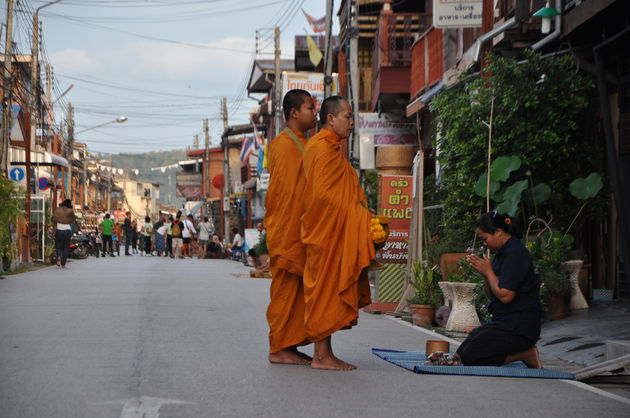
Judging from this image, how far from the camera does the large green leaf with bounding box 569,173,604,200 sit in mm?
12789

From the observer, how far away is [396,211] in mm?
14648

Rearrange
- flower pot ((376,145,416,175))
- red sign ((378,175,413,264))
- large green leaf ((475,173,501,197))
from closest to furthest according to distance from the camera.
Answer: large green leaf ((475,173,501,197)), red sign ((378,175,413,264)), flower pot ((376,145,416,175))

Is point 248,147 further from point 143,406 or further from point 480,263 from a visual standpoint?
point 143,406

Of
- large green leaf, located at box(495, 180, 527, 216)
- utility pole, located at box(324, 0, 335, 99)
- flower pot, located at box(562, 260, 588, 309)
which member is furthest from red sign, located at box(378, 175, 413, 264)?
utility pole, located at box(324, 0, 335, 99)

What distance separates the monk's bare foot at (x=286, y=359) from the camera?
7785mm

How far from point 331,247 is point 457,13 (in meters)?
10.1

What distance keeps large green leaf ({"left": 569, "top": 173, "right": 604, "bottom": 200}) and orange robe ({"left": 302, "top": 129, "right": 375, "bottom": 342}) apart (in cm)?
590

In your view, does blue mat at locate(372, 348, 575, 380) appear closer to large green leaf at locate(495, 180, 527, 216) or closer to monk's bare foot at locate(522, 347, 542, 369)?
monk's bare foot at locate(522, 347, 542, 369)

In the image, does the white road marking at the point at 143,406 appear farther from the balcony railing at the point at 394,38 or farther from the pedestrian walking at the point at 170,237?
the pedestrian walking at the point at 170,237

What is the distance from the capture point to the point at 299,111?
8141 millimetres

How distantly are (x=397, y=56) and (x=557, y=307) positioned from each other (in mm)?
13933

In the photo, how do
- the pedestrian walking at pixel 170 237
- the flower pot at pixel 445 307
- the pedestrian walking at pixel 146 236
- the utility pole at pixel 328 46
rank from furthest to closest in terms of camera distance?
the pedestrian walking at pixel 146 236 < the pedestrian walking at pixel 170 237 < the utility pole at pixel 328 46 < the flower pot at pixel 445 307

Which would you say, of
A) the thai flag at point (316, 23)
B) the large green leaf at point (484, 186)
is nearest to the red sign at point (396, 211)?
the large green leaf at point (484, 186)

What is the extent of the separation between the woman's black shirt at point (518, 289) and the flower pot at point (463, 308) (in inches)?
153
